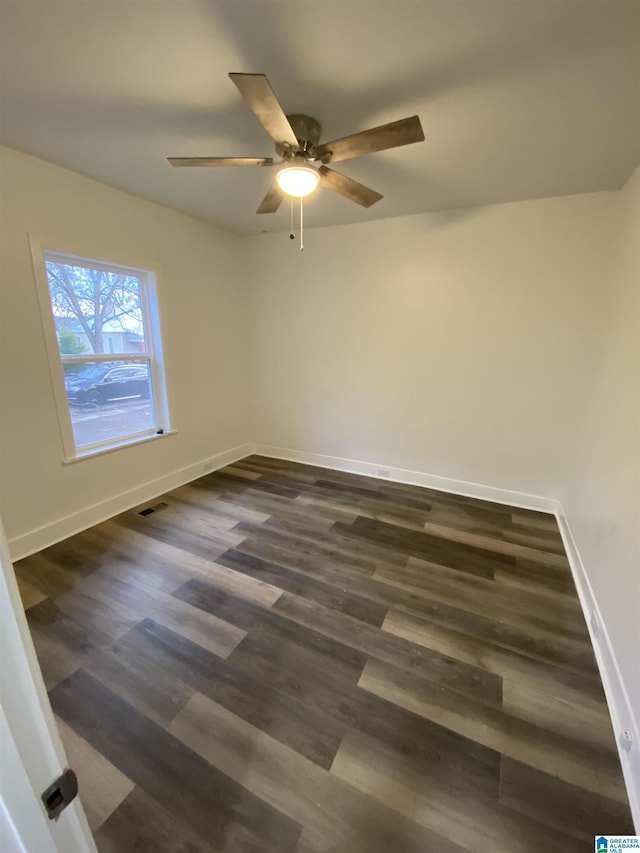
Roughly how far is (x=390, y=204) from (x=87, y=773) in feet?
12.2

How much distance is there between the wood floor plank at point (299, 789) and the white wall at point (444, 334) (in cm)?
266

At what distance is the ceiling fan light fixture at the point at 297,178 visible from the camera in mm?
1692

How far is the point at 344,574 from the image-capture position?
90.9 inches

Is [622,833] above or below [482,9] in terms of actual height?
below

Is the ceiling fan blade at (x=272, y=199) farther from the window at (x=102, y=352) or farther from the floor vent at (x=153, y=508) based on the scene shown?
the floor vent at (x=153, y=508)

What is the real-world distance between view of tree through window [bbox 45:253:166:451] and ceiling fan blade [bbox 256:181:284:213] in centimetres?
146

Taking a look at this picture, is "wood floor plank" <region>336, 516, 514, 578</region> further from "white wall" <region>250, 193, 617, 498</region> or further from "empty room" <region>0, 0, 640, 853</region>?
"white wall" <region>250, 193, 617, 498</region>

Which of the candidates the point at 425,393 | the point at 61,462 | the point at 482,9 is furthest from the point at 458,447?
the point at 61,462

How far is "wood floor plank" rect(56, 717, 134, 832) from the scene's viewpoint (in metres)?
1.16

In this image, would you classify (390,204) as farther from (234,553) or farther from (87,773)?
(87,773)

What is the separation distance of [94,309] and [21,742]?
2.97 meters

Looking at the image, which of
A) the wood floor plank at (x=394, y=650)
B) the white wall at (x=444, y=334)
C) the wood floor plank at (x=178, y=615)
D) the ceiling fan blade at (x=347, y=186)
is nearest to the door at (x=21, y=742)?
the wood floor plank at (x=178, y=615)

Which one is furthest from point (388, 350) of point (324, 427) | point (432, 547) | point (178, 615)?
point (178, 615)

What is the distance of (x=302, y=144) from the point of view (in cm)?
180
